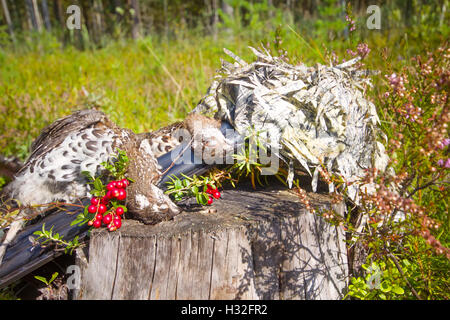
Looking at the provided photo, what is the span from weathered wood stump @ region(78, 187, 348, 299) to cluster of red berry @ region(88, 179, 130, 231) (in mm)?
48

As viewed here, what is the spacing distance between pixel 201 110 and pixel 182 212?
89 centimetres

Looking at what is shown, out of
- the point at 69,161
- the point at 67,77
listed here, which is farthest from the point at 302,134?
the point at 67,77

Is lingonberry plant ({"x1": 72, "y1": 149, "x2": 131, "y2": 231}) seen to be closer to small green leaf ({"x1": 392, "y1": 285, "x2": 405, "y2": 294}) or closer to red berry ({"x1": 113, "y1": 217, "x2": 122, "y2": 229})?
red berry ({"x1": 113, "y1": 217, "x2": 122, "y2": 229})

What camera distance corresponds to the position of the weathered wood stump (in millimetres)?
1515

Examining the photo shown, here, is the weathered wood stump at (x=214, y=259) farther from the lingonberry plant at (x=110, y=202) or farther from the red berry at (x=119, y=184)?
the red berry at (x=119, y=184)

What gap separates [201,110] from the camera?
92.0 inches

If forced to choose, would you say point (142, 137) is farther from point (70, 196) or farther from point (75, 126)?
point (70, 196)

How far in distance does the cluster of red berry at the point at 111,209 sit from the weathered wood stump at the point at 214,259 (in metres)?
0.05

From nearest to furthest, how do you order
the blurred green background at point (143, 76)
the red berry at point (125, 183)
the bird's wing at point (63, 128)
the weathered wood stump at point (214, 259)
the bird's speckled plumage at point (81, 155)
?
1. the weathered wood stump at point (214, 259)
2. the red berry at point (125, 183)
3. the bird's speckled plumage at point (81, 155)
4. the bird's wing at point (63, 128)
5. the blurred green background at point (143, 76)

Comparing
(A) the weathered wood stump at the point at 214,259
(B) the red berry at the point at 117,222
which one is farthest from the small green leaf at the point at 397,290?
(B) the red berry at the point at 117,222

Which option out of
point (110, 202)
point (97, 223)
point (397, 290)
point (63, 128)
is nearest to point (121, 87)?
point (63, 128)

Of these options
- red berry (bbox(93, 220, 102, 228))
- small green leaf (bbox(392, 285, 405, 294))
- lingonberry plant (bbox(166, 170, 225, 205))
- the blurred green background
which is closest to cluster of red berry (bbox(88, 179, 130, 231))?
red berry (bbox(93, 220, 102, 228))

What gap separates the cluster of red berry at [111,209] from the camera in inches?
61.1

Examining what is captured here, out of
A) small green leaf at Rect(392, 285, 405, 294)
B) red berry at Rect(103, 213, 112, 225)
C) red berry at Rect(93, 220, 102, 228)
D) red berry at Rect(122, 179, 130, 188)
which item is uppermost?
red berry at Rect(122, 179, 130, 188)
